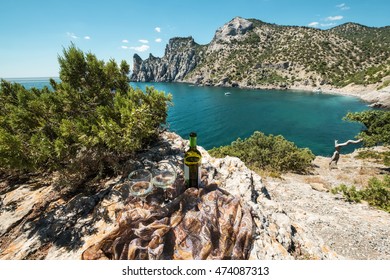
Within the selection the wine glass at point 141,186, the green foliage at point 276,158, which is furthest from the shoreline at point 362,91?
the wine glass at point 141,186

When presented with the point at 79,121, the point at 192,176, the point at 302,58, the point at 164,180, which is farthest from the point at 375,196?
the point at 302,58

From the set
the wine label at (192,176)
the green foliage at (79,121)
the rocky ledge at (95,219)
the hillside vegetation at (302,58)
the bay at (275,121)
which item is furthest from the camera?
the hillside vegetation at (302,58)

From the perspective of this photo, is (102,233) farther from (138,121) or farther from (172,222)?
(138,121)

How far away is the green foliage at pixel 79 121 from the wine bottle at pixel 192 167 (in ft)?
4.79

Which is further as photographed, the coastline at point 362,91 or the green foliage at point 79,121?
the coastline at point 362,91

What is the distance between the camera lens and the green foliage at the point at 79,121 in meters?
3.71

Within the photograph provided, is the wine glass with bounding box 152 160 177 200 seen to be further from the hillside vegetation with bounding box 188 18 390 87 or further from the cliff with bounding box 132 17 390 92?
the hillside vegetation with bounding box 188 18 390 87

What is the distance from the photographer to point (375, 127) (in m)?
17.8

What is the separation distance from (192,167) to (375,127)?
22392 millimetres

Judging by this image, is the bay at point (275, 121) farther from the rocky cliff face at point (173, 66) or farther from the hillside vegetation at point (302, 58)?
the rocky cliff face at point (173, 66)

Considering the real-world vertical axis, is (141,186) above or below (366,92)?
above

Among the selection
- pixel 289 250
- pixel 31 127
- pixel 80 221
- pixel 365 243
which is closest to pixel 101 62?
pixel 31 127

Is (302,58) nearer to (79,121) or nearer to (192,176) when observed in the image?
(192,176)

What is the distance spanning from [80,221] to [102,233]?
23.7 inches
